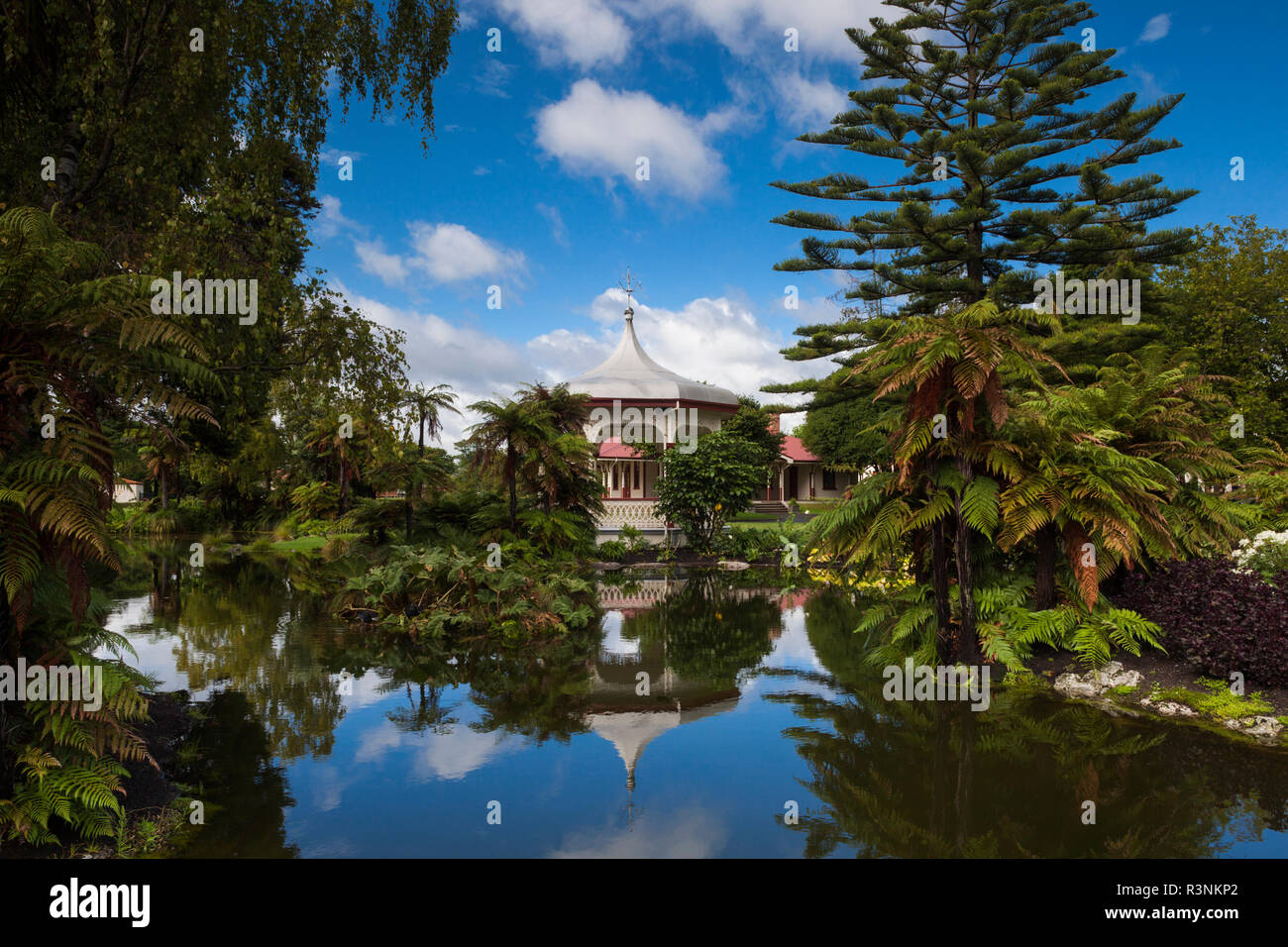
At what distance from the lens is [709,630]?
10008mm

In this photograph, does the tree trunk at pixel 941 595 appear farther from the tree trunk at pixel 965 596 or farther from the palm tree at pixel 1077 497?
the palm tree at pixel 1077 497

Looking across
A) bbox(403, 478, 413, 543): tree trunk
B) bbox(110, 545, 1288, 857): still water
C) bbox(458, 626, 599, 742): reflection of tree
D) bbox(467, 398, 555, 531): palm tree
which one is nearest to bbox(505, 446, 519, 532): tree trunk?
bbox(467, 398, 555, 531): palm tree

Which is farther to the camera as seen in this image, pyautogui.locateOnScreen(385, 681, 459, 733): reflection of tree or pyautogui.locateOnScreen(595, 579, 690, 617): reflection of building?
pyautogui.locateOnScreen(595, 579, 690, 617): reflection of building

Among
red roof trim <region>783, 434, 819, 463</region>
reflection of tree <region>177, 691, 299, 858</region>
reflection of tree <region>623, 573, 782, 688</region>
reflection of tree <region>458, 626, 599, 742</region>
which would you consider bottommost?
reflection of tree <region>623, 573, 782, 688</region>

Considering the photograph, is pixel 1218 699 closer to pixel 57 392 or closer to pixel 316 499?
pixel 57 392

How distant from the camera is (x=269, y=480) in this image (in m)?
30.1

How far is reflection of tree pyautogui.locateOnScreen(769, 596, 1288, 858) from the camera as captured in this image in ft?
12.3

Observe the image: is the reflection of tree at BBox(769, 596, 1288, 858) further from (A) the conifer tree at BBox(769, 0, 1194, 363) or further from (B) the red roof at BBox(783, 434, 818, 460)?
(B) the red roof at BBox(783, 434, 818, 460)

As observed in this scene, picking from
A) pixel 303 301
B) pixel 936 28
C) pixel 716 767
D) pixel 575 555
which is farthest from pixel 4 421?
pixel 936 28

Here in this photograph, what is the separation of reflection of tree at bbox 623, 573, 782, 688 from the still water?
0.09m

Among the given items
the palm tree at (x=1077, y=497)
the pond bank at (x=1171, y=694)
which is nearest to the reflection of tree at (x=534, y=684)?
the palm tree at (x=1077, y=497)

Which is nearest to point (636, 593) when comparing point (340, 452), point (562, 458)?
point (562, 458)

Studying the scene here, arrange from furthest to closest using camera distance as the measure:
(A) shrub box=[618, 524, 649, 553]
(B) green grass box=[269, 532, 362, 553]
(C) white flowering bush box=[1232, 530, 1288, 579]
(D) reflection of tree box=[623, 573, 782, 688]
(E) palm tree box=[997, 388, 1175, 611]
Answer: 1. (B) green grass box=[269, 532, 362, 553]
2. (A) shrub box=[618, 524, 649, 553]
3. (D) reflection of tree box=[623, 573, 782, 688]
4. (C) white flowering bush box=[1232, 530, 1288, 579]
5. (E) palm tree box=[997, 388, 1175, 611]

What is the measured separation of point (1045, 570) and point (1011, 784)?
3.12 metres
